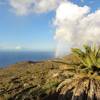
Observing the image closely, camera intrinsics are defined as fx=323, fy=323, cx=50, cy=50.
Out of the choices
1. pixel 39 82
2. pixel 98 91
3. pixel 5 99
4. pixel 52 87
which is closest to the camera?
pixel 98 91

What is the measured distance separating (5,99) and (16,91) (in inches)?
82.1

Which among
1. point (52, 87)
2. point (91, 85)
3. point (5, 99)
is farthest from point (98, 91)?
point (5, 99)

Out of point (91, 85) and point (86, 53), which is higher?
point (86, 53)

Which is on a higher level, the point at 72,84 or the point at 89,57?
the point at 89,57

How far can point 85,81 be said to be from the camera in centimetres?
1783

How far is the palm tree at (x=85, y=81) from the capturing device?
17400mm

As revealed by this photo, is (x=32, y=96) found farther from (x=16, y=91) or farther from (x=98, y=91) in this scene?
(x=98, y=91)

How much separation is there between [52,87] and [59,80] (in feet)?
2.52

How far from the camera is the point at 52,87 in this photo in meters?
20.1

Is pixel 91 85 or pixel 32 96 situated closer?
pixel 91 85

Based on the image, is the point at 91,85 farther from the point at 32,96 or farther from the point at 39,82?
the point at 39,82

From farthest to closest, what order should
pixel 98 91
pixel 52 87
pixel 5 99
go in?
pixel 52 87
pixel 5 99
pixel 98 91

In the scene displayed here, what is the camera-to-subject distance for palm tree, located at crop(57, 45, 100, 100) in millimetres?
17400

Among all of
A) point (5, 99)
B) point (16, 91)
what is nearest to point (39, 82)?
point (16, 91)
